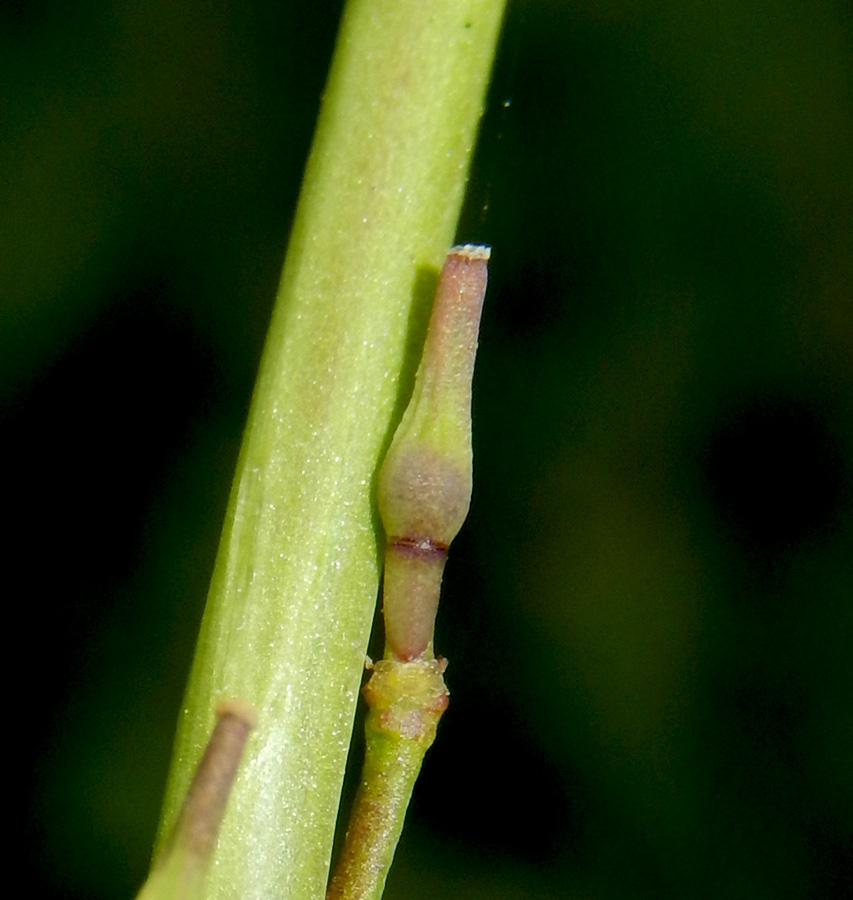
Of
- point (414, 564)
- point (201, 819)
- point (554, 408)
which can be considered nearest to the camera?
point (201, 819)

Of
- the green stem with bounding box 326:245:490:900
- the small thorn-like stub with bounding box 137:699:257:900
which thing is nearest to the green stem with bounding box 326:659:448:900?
the green stem with bounding box 326:245:490:900

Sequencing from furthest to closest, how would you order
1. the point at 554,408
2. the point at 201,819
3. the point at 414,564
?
the point at 554,408 < the point at 414,564 < the point at 201,819

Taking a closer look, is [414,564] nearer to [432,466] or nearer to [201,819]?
[432,466]

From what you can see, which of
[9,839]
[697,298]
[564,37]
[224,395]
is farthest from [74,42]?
[9,839]

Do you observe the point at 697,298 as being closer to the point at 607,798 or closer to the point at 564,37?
the point at 564,37

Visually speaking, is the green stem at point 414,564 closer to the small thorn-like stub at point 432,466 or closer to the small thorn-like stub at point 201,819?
the small thorn-like stub at point 432,466

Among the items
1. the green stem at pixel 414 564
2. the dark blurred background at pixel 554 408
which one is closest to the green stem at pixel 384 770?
the green stem at pixel 414 564

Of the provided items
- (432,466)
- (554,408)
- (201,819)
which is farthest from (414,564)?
(554,408)
